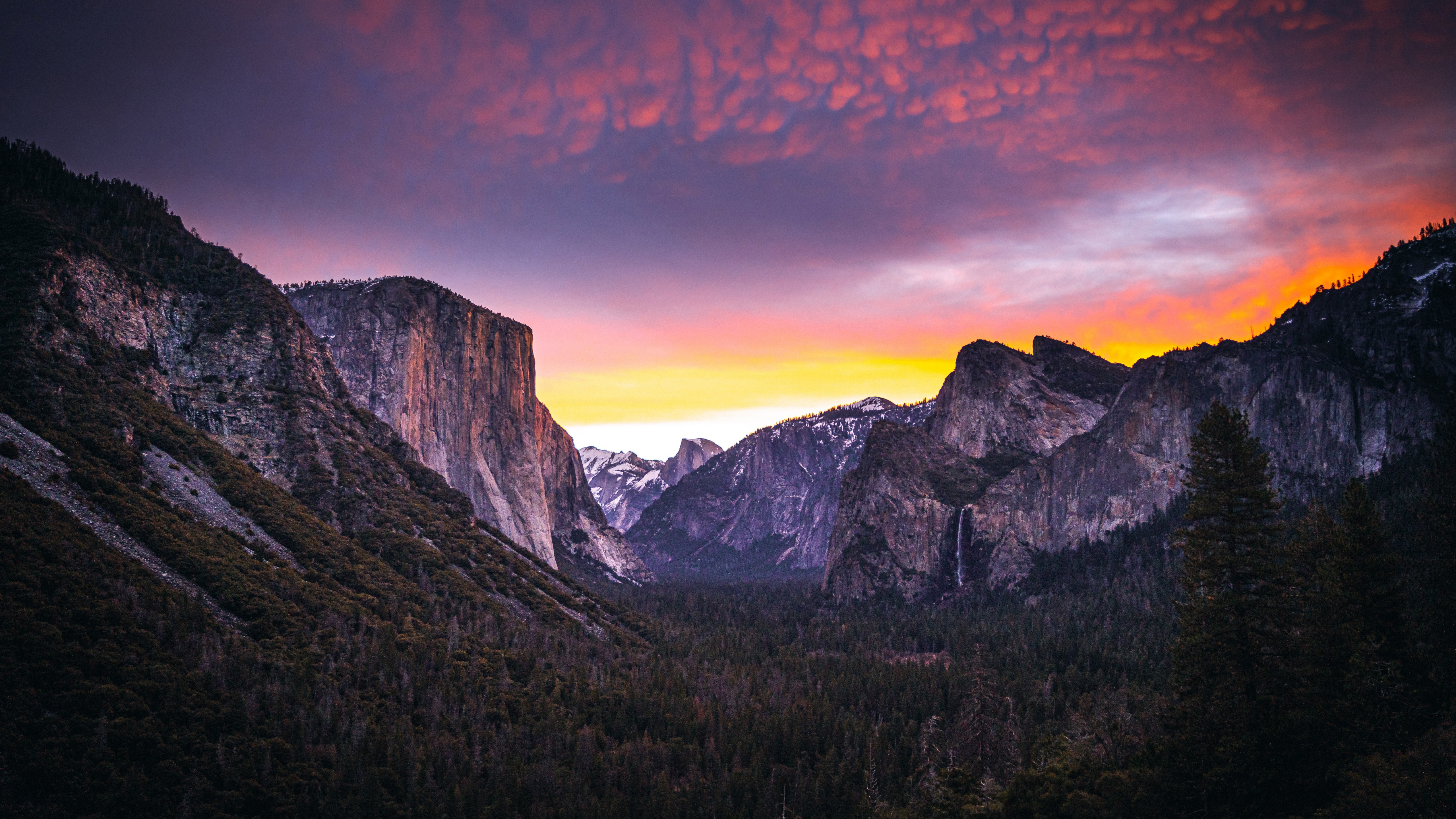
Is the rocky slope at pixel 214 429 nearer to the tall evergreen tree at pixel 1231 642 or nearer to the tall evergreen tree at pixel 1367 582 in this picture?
the tall evergreen tree at pixel 1231 642

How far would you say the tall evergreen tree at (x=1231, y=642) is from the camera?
36.0 meters

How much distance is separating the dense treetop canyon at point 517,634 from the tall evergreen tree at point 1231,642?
0.59 feet

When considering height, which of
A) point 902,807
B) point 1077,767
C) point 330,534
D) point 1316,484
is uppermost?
point 1316,484

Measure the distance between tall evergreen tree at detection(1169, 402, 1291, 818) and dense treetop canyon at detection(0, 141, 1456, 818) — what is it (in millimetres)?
180

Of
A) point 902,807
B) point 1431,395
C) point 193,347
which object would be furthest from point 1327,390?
point 193,347

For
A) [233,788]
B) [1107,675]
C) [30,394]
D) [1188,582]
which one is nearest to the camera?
[1188,582]

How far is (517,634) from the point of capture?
12388cm

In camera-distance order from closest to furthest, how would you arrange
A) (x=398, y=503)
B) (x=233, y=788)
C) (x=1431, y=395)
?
1. (x=233, y=788)
2. (x=398, y=503)
3. (x=1431, y=395)

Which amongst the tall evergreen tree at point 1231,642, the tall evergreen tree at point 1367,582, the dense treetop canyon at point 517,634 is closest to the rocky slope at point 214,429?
the dense treetop canyon at point 517,634

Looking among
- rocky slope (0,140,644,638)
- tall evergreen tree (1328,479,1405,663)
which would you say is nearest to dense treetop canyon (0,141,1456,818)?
tall evergreen tree (1328,479,1405,663)

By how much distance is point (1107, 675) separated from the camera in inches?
5138

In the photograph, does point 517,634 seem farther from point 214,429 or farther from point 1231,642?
point 1231,642

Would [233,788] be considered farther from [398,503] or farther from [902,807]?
[398,503]

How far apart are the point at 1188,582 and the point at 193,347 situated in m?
145
